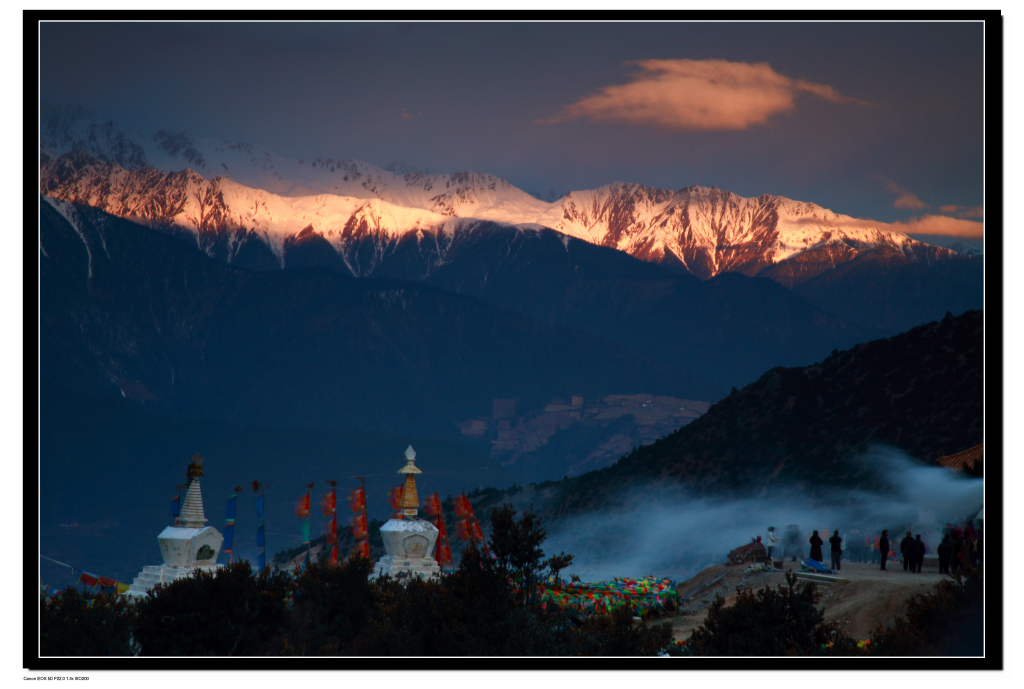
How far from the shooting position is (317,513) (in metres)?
181

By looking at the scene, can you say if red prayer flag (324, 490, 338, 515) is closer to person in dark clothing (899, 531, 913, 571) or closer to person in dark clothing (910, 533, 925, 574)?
person in dark clothing (899, 531, 913, 571)

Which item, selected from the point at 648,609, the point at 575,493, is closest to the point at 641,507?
the point at 575,493

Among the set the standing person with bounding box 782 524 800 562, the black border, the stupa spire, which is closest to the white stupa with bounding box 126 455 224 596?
the stupa spire

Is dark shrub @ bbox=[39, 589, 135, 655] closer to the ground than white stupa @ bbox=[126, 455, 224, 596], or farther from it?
closer to the ground

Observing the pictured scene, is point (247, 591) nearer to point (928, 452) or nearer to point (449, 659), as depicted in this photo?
point (449, 659)

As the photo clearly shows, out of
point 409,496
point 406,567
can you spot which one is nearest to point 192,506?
point 406,567

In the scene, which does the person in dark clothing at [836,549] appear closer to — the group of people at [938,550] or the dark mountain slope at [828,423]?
the group of people at [938,550]

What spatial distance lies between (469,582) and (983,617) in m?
11.1

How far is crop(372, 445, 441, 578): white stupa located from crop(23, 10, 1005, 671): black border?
9780 millimetres

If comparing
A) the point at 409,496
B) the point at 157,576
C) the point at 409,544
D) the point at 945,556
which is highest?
the point at 409,496

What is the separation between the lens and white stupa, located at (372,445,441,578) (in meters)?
42.4

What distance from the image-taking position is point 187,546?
39844 millimetres

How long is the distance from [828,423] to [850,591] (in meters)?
56.2

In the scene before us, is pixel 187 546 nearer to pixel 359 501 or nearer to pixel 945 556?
pixel 359 501
